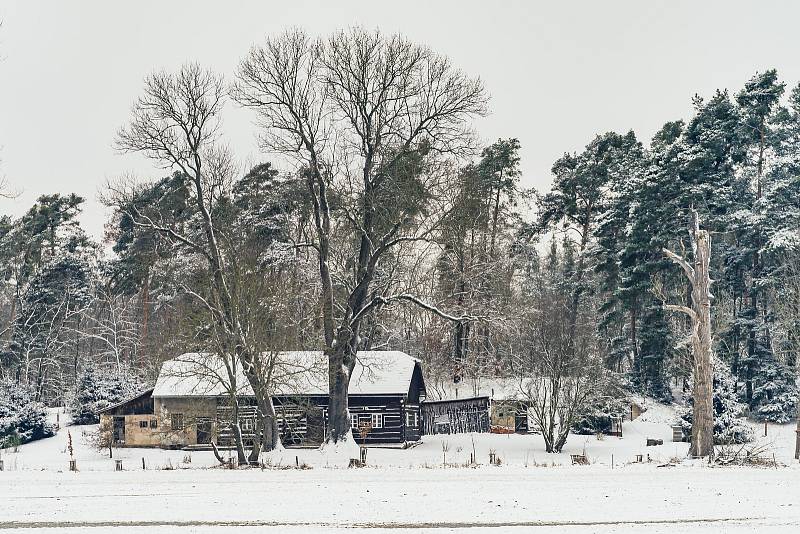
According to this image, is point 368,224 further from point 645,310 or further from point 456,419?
point 645,310

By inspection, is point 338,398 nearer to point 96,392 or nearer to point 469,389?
point 469,389

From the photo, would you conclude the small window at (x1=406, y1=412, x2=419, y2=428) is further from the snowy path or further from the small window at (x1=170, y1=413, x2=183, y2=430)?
the snowy path

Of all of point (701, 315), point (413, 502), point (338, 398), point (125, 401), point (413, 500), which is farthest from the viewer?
point (125, 401)

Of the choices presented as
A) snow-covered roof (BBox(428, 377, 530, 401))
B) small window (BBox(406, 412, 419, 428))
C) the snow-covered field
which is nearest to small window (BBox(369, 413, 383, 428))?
small window (BBox(406, 412, 419, 428))

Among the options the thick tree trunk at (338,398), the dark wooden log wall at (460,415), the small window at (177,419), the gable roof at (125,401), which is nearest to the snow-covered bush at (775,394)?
the dark wooden log wall at (460,415)

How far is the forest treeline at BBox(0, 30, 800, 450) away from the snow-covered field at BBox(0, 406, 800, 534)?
386 inches

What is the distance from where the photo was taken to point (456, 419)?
61.4 meters

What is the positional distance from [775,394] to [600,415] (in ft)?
37.0

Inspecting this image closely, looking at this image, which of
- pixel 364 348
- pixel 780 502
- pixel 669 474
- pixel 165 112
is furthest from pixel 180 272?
pixel 780 502

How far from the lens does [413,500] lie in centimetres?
2122

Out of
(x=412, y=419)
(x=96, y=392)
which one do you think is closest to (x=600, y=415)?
(x=412, y=419)

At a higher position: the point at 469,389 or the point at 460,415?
the point at 469,389

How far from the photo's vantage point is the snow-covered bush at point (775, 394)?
5662cm

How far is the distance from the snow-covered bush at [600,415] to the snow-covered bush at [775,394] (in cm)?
838
